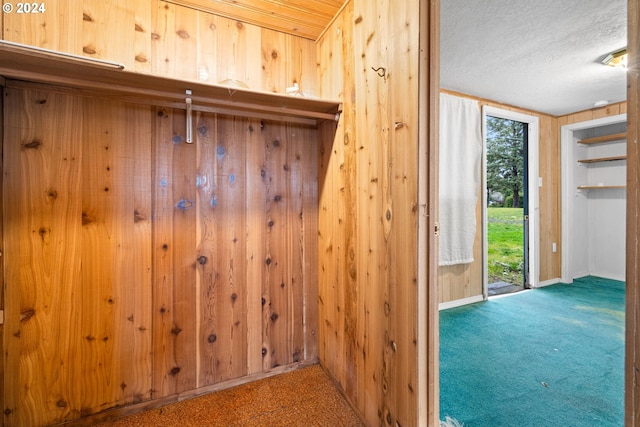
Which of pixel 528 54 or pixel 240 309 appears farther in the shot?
pixel 528 54

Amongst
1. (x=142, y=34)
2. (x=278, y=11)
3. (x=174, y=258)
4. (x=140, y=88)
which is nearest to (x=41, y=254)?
(x=174, y=258)

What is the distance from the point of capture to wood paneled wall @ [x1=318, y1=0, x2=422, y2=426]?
1.10 m

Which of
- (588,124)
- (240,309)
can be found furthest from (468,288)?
(588,124)

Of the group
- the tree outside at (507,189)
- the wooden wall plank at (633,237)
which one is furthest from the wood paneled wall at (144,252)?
the tree outside at (507,189)

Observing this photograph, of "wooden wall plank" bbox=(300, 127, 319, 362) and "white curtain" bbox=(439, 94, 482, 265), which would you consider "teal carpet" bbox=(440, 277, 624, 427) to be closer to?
"white curtain" bbox=(439, 94, 482, 265)

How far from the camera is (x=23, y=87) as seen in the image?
127 cm

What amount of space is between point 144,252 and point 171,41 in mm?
1292

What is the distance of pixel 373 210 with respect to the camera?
4.38ft

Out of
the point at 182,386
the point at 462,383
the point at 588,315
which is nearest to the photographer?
the point at 182,386

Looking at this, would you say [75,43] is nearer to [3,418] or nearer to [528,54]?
[3,418]

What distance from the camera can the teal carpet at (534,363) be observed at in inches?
57.9

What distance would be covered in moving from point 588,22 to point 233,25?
2439mm

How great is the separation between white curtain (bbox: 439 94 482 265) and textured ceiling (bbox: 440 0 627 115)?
10.5 inches

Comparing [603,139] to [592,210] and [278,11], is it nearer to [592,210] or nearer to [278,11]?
[592,210]
